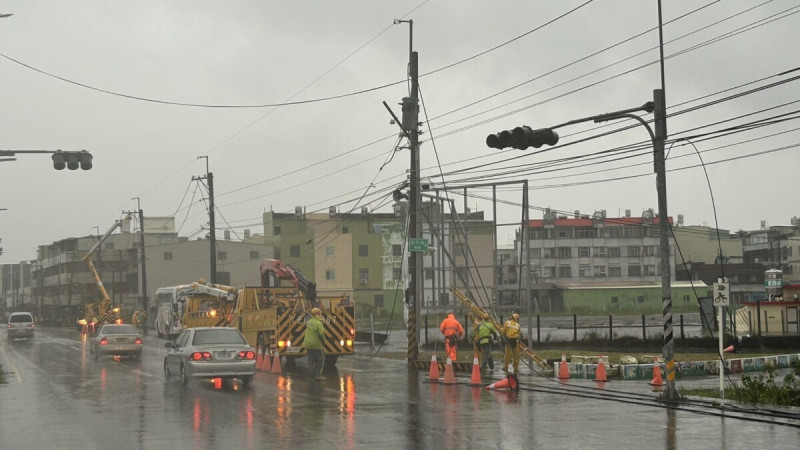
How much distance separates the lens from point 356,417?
53.6ft

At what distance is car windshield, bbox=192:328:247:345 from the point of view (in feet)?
76.6

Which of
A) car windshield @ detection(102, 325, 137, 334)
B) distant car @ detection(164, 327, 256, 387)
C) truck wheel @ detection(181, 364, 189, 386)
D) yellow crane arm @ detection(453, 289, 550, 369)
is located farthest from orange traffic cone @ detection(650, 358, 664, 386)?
car windshield @ detection(102, 325, 137, 334)

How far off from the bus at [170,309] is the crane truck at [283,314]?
8607 mm

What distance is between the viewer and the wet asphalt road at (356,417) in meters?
13.4

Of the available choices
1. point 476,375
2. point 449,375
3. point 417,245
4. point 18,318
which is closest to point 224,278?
point 18,318

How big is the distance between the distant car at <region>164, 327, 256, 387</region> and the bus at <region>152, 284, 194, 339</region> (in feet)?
A: 81.1

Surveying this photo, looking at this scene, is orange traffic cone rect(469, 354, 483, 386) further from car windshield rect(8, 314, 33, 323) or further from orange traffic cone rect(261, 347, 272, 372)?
car windshield rect(8, 314, 33, 323)

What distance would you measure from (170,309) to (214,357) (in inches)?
1329

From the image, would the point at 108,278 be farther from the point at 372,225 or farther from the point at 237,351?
the point at 237,351

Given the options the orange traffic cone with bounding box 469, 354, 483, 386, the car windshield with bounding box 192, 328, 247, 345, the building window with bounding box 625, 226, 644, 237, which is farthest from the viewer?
the building window with bounding box 625, 226, 644, 237

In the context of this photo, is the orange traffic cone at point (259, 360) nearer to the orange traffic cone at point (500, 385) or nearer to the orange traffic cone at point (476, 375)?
the orange traffic cone at point (476, 375)

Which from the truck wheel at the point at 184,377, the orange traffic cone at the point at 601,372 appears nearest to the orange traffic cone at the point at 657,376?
the orange traffic cone at the point at 601,372

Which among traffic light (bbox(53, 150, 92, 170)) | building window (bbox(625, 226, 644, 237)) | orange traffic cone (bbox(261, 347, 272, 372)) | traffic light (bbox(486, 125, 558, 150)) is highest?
building window (bbox(625, 226, 644, 237))

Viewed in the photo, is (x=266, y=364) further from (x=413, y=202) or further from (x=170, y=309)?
(x=170, y=309)
